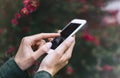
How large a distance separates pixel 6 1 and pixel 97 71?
1.73 meters

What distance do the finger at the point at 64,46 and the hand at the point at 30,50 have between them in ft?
0.20

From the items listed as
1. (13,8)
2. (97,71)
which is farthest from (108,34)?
(13,8)

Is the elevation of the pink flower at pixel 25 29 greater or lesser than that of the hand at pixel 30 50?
lesser

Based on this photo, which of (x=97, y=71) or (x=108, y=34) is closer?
(x=97, y=71)

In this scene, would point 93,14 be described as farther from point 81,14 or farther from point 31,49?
point 31,49

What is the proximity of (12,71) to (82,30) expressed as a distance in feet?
12.9

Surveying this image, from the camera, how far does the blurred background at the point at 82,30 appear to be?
193 inches

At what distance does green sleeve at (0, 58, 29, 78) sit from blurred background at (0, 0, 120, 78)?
251 centimetres

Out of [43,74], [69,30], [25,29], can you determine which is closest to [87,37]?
[25,29]

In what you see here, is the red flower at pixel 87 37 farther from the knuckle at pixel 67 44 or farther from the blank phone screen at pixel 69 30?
the knuckle at pixel 67 44

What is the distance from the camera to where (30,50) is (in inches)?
79.0

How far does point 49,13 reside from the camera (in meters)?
5.50

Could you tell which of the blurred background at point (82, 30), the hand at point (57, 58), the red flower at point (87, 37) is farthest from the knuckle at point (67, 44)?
the red flower at point (87, 37)

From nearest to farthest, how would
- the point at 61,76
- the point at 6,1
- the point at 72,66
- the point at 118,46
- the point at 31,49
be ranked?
1. the point at 31,49
2. the point at 6,1
3. the point at 61,76
4. the point at 72,66
5. the point at 118,46
